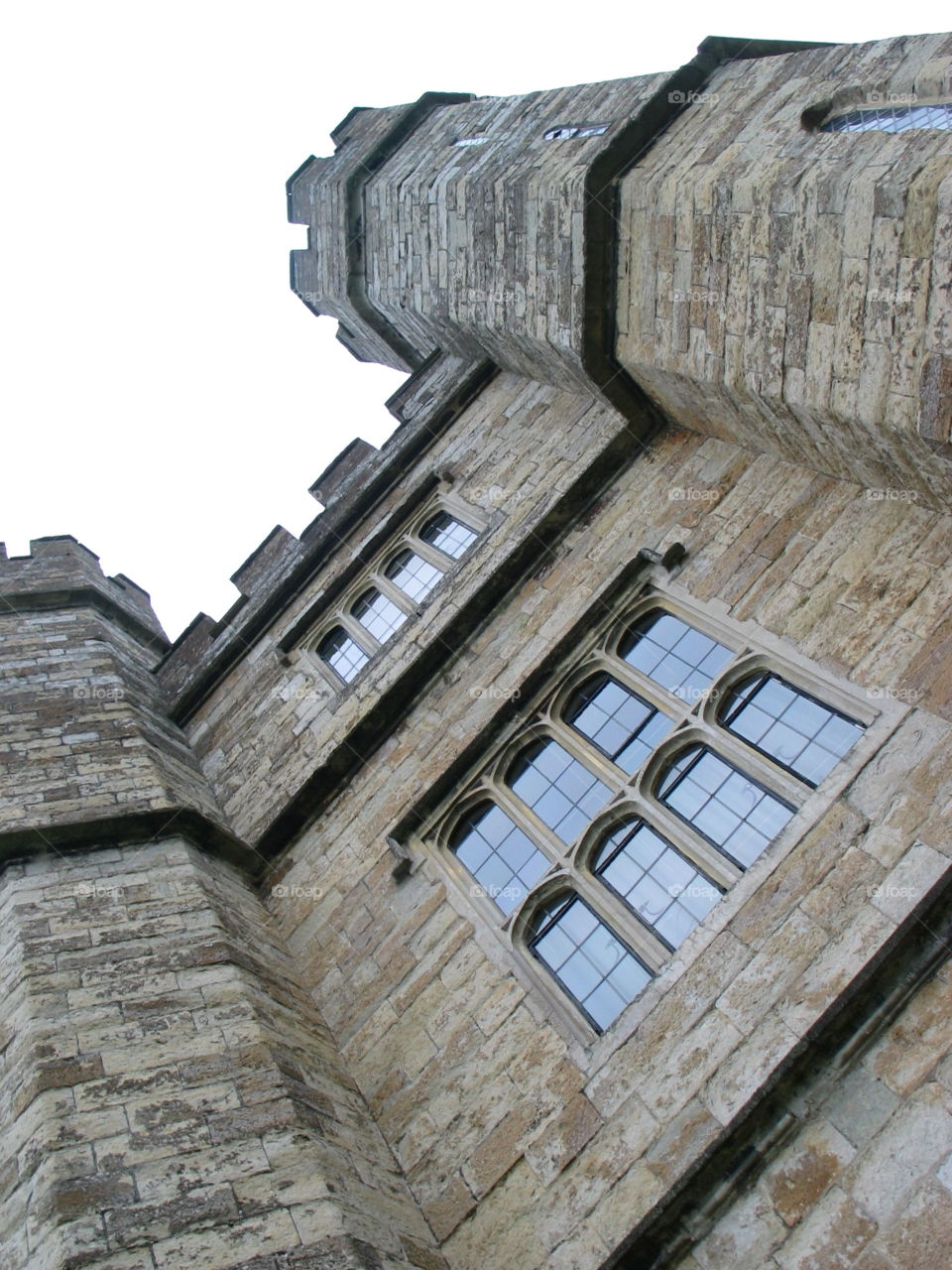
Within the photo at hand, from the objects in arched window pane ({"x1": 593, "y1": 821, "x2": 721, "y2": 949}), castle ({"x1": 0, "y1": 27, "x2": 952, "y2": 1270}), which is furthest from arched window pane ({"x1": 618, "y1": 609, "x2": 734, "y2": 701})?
arched window pane ({"x1": 593, "y1": 821, "x2": 721, "y2": 949})

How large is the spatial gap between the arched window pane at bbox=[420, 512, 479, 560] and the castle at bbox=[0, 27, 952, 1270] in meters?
0.24

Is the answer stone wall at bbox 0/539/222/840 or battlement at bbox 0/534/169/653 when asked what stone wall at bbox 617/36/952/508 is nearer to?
stone wall at bbox 0/539/222/840

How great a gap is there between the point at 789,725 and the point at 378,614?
4.81m

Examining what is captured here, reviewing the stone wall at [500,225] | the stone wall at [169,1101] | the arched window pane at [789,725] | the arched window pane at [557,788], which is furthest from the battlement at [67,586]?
the arched window pane at [789,725]

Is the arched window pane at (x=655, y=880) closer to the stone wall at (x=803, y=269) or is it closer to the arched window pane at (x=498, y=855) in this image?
the arched window pane at (x=498, y=855)

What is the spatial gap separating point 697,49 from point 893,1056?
6.94 meters

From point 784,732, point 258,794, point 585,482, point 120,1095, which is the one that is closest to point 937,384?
point 784,732

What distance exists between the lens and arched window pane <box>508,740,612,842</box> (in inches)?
242

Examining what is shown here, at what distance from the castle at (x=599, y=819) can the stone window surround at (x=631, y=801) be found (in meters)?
0.03

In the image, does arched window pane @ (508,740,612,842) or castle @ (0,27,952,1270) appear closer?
castle @ (0,27,952,1270)

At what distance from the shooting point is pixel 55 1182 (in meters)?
4.07

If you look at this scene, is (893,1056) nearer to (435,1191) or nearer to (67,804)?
(435,1191)

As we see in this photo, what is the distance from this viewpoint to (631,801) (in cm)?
575

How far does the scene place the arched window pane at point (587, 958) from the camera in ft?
16.9
